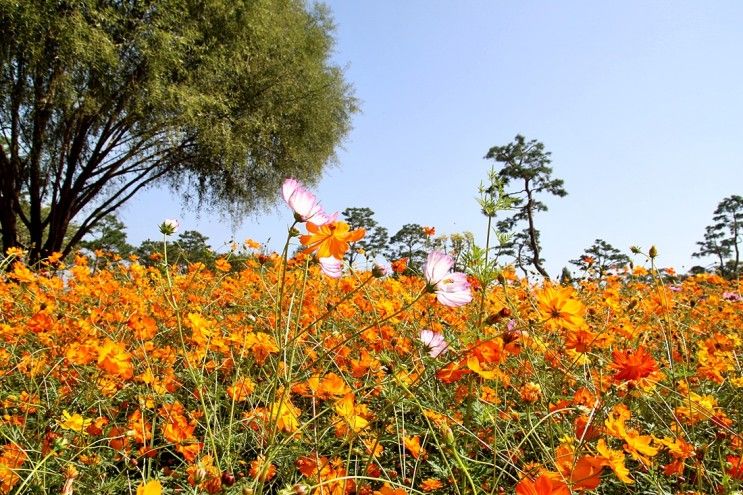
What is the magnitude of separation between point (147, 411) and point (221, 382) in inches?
13.5

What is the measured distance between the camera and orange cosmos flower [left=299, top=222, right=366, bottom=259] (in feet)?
2.50

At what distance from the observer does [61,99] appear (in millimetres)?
8406

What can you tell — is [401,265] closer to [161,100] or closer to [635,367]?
[635,367]

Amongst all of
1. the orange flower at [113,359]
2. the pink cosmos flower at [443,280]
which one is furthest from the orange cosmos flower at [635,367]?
the orange flower at [113,359]

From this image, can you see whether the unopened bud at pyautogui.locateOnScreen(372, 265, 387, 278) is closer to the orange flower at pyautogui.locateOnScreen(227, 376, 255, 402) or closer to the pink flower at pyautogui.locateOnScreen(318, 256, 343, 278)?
the pink flower at pyautogui.locateOnScreen(318, 256, 343, 278)

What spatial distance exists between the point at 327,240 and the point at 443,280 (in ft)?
0.65

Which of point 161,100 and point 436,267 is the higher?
point 161,100

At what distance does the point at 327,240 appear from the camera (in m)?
0.77

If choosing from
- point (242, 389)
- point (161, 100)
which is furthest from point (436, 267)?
point (161, 100)

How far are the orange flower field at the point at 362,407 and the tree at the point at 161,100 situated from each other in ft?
22.0

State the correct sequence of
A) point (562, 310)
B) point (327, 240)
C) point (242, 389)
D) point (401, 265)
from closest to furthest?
point (327, 240) < point (562, 310) < point (242, 389) < point (401, 265)

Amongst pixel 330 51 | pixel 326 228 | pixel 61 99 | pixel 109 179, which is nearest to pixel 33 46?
pixel 61 99

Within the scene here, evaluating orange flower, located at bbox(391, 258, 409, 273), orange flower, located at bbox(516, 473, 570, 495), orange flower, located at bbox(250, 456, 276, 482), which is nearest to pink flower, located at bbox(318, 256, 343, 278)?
orange flower, located at bbox(250, 456, 276, 482)

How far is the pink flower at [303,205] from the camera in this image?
2.61 ft
